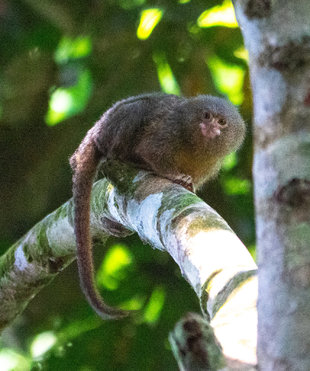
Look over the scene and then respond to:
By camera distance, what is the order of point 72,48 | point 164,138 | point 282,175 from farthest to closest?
1. point 72,48
2. point 164,138
3. point 282,175

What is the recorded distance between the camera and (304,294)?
1.15 metres

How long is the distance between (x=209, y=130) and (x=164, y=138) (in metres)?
0.35

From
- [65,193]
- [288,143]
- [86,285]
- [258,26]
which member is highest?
[258,26]

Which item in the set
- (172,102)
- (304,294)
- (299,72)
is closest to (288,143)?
(299,72)

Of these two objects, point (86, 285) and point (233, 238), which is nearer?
point (233, 238)

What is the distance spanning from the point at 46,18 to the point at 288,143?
4294 millimetres

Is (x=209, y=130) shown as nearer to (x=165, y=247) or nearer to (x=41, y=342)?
(x=165, y=247)

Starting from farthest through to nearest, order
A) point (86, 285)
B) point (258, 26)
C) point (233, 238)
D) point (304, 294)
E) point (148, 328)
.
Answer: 1. point (148, 328)
2. point (86, 285)
3. point (233, 238)
4. point (258, 26)
5. point (304, 294)

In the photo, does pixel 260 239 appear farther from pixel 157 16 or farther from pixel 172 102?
pixel 157 16

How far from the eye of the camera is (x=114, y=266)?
4.95 m

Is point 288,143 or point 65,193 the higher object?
point 288,143

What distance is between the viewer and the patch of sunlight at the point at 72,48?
209 inches

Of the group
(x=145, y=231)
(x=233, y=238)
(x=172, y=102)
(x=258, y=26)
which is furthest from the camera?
(x=172, y=102)

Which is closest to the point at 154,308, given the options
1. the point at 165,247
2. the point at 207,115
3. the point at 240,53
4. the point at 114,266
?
the point at 114,266
